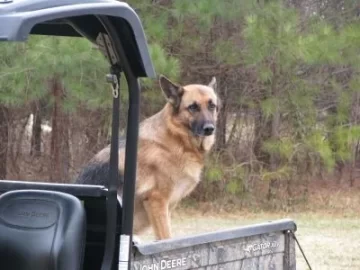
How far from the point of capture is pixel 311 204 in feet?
48.1

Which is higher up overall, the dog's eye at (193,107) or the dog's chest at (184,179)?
the dog's eye at (193,107)

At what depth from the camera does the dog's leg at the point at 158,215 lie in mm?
6613

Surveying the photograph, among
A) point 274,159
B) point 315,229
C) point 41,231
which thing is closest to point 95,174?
point 41,231

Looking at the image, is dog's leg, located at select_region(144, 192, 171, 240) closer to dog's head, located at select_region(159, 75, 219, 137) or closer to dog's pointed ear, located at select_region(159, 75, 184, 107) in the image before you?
dog's head, located at select_region(159, 75, 219, 137)

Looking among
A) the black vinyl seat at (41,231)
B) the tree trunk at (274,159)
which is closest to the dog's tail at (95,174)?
the black vinyl seat at (41,231)

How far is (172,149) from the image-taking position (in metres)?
7.07

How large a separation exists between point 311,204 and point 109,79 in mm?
11982

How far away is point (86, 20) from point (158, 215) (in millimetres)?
3897

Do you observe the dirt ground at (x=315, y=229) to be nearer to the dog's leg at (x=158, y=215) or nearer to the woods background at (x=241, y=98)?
the woods background at (x=241, y=98)

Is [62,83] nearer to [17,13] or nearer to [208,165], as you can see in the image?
[208,165]

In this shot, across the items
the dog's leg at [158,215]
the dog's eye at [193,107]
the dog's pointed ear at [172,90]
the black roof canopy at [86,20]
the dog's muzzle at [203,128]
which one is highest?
the black roof canopy at [86,20]

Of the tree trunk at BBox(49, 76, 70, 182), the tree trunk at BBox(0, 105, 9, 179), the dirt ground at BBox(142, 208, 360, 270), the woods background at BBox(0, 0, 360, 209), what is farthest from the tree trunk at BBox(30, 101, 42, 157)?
the dirt ground at BBox(142, 208, 360, 270)

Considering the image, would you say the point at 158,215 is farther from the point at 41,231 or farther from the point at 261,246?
the point at 41,231

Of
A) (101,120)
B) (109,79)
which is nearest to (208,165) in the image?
(101,120)
